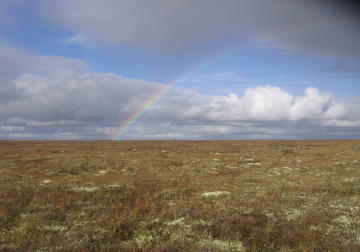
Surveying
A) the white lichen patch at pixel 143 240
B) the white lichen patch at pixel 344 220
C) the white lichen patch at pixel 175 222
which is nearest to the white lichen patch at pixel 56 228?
the white lichen patch at pixel 143 240

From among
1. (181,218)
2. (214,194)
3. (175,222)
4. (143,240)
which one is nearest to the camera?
(143,240)

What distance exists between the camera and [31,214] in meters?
15.0

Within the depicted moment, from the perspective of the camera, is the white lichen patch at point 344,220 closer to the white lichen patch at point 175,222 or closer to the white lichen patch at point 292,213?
the white lichen patch at point 292,213

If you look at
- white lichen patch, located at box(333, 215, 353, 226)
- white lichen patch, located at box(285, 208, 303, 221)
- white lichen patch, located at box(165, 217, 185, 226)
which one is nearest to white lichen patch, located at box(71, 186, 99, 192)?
white lichen patch, located at box(165, 217, 185, 226)

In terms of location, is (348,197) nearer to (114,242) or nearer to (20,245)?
(114,242)

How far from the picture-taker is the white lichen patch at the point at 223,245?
10055mm

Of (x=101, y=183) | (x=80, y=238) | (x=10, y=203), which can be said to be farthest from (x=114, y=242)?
(x=101, y=183)

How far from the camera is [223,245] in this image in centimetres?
1035

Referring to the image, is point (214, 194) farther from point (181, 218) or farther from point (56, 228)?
point (56, 228)

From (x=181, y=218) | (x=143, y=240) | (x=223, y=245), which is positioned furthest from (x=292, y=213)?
(x=143, y=240)

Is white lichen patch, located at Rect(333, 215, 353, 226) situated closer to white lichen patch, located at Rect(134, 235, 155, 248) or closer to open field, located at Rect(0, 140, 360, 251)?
open field, located at Rect(0, 140, 360, 251)

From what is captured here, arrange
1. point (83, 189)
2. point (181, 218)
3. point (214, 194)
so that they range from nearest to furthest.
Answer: point (181, 218), point (214, 194), point (83, 189)

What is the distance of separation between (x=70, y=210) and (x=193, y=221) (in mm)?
7461

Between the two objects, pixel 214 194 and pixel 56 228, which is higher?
pixel 56 228
